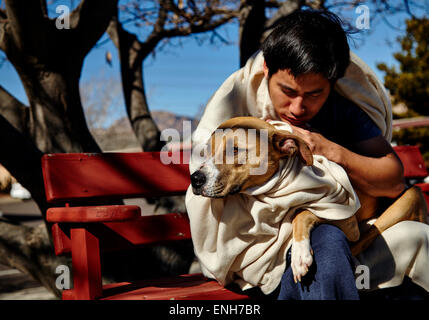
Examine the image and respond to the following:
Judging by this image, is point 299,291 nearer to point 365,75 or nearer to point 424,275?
point 424,275

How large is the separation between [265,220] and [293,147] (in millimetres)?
329

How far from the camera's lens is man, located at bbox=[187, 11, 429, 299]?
6.15 ft

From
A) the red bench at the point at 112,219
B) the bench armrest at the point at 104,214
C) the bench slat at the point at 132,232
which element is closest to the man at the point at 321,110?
the bench armrest at the point at 104,214

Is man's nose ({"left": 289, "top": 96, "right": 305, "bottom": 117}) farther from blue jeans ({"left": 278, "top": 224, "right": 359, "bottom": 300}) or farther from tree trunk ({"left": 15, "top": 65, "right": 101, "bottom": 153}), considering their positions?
tree trunk ({"left": 15, "top": 65, "right": 101, "bottom": 153})

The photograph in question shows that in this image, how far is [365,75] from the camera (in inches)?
95.0

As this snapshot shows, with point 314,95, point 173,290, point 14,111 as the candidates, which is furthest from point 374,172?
point 14,111

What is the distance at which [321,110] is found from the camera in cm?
238

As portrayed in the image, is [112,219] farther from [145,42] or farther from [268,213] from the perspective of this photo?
[145,42]

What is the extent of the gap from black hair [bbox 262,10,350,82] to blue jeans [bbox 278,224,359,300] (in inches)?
27.9

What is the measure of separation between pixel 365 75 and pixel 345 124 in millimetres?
275

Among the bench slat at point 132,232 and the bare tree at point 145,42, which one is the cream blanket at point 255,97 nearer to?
the bench slat at point 132,232

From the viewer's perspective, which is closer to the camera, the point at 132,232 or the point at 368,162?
the point at 368,162

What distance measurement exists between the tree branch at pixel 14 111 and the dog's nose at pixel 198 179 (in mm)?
2448
